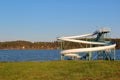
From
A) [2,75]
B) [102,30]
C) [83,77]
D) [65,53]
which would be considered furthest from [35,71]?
[102,30]

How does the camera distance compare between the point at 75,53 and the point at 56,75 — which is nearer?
the point at 56,75

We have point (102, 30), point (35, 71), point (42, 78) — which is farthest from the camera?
Result: point (102, 30)

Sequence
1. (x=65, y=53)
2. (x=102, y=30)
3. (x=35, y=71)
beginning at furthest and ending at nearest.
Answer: (x=102, y=30), (x=65, y=53), (x=35, y=71)

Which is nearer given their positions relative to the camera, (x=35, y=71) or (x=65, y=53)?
(x=35, y=71)

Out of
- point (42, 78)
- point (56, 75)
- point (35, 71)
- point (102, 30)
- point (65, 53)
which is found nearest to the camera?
point (42, 78)

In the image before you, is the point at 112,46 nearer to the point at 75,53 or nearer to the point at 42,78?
the point at 75,53

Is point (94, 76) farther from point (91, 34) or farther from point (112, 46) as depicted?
point (91, 34)

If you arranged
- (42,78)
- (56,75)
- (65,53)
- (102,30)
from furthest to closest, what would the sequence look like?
(102,30) < (65,53) < (56,75) < (42,78)

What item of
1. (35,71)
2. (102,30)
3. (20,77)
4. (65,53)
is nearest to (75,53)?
(65,53)

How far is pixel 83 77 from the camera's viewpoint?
26.0 m

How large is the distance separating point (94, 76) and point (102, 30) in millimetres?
40052

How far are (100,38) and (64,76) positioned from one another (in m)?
44.0

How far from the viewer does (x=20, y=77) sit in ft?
87.0

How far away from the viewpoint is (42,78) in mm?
25781
